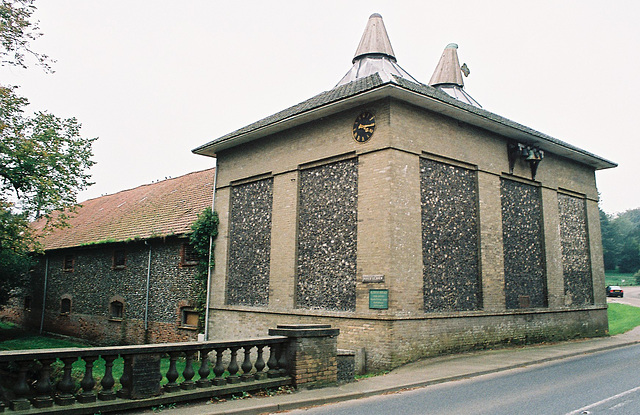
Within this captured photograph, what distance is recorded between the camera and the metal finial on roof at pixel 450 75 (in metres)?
26.3

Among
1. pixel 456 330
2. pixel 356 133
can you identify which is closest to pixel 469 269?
pixel 456 330

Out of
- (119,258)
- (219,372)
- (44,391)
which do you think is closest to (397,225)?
(219,372)

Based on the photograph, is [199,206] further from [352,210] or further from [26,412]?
[26,412]

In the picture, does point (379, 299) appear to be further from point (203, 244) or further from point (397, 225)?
point (203, 244)

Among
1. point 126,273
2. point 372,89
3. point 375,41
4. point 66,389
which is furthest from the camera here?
point 126,273

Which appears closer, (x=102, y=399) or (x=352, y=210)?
(x=102, y=399)

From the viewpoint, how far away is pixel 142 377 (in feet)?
25.7

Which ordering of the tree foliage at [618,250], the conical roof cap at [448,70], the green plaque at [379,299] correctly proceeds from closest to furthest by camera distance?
the green plaque at [379,299] < the conical roof cap at [448,70] < the tree foliage at [618,250]

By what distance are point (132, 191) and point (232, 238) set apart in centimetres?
1745

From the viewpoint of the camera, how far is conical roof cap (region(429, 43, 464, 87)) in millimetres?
26739

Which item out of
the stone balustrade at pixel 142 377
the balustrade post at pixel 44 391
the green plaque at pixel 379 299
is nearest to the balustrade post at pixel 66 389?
the stone balustrade at pixel 142 377

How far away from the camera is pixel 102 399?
750 cm

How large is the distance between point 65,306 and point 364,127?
868 inches

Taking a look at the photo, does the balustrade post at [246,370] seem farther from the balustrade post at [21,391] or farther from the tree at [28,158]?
the tree at [28,158]
